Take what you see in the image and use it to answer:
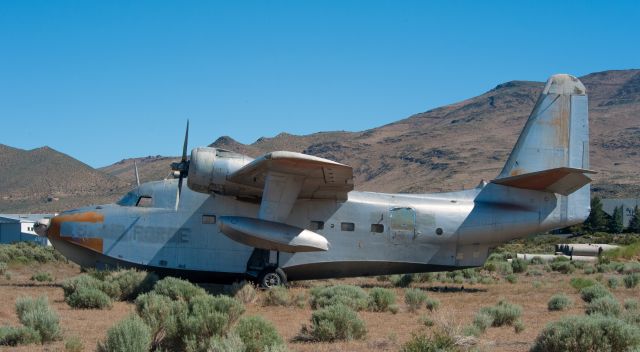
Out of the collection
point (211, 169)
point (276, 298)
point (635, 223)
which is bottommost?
point (276, 298)

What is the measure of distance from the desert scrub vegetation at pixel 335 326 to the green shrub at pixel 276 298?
5.00 metres

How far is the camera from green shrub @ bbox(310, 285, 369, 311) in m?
14.7

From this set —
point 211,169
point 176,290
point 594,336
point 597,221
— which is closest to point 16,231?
point 211,169

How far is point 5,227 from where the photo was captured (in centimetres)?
6106

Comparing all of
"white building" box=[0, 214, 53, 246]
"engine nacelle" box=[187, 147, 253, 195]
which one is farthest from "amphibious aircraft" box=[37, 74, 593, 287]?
"white building" box=[0, 214, 53, 246]

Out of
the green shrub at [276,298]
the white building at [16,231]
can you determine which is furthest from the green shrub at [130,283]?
the white building at [16,231]

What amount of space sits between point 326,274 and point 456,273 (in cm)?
988

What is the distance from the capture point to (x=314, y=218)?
63.6 feet

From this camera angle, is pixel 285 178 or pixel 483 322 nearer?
pixel 483 322

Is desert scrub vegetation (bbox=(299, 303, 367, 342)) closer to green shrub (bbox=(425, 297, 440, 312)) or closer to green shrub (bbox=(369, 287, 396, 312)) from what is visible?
green shrub (bbox=(369, 287, 396, 312))

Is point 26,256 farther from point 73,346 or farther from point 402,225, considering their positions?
point 73,346

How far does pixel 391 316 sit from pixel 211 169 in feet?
21.4

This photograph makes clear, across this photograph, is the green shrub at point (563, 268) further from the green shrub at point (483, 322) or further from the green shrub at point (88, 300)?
the green shrub at point (88, 300)

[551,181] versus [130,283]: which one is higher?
[551,181]
